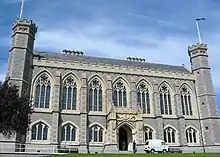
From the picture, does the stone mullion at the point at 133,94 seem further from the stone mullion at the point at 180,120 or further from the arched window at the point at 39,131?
Result: the arched window at the point at 39,131

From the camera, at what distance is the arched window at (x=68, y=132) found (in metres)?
38.3

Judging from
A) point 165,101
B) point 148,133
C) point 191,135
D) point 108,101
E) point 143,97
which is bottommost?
point 191,135

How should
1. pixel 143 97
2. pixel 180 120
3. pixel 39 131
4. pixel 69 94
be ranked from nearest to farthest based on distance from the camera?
pixel 39 131
pixel 69 94
pixel 180 120
pixel 143 97

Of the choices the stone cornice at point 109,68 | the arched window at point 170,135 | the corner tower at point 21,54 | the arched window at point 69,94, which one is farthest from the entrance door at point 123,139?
the corner tower at point 21,54

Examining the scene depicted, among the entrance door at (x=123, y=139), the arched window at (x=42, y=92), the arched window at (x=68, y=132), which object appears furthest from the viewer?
the entrance door at (x=123, y=139)

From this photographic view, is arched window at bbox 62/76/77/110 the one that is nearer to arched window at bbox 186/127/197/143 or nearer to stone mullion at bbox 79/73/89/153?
stone mullion at bbox 79/73/89/153

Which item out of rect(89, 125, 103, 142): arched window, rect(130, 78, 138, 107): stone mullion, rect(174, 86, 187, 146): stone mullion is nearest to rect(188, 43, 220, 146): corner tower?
rect(174, 86, 187, 146): stone mullion

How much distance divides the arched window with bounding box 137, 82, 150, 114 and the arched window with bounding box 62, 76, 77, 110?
10336 millimetres

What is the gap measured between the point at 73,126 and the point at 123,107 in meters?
7.94

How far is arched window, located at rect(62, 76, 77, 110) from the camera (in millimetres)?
40250

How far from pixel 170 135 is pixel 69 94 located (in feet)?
56.0

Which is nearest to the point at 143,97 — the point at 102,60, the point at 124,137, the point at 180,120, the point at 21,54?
the point at 180,120

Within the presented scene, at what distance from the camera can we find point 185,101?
46.1 meters

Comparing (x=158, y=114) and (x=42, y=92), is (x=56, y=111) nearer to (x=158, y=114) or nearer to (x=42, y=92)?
(x=42, y=92)
